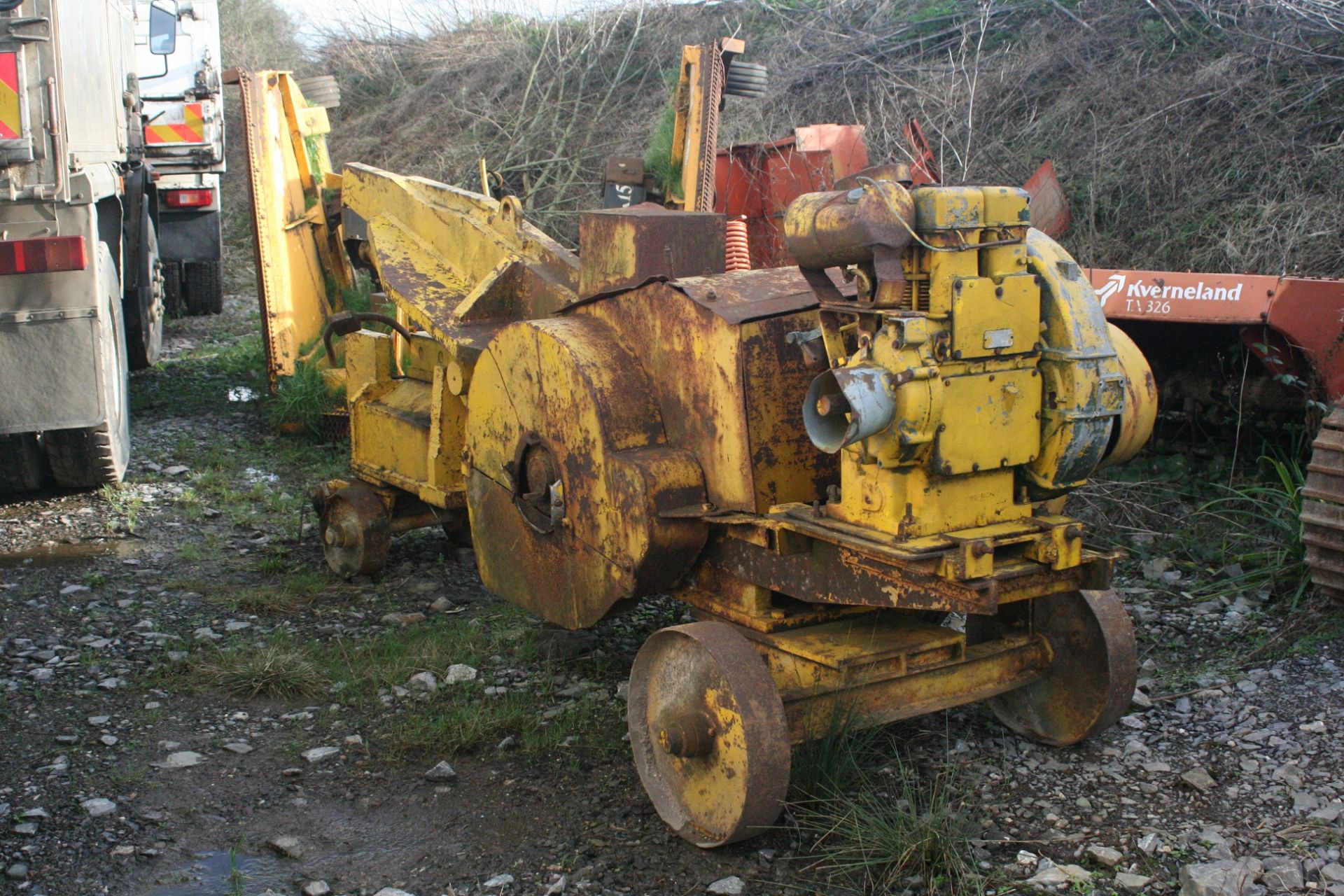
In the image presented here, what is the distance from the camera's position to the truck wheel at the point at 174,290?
9883 millimetres

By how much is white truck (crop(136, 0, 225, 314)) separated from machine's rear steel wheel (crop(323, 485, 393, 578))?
4.60 meters

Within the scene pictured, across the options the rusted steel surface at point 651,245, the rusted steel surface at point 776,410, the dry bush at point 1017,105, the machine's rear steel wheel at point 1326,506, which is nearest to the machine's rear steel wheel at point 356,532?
the rusted steel surface at point 651,245

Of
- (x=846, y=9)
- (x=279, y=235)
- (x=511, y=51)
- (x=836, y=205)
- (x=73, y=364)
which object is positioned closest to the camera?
(x=836, y=205)

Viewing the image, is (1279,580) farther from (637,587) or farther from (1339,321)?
(637,587)

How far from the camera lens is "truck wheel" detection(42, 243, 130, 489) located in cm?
526

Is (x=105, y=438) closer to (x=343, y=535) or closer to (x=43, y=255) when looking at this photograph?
(x=43, y=255)

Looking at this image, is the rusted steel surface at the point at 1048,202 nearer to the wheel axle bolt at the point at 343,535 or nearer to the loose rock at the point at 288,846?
the wheel axle bolt at the point at 343,535

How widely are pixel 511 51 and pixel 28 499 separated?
8943 millimetres

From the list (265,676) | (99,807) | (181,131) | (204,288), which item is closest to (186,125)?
(181,131)

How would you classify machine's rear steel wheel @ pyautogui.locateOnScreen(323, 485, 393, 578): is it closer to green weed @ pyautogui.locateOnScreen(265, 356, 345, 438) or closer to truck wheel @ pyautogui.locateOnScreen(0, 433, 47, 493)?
truck wheel @ pyautogui.locateOnScreen(0, 433, 47, 493)

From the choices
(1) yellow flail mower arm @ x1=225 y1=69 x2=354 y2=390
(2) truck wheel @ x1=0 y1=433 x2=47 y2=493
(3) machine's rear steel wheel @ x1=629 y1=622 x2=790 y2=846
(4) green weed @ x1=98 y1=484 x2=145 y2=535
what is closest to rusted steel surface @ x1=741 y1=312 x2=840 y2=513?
(3) machine's rear steel wheel @ x1=629 y1=622 x2=790 y2=846

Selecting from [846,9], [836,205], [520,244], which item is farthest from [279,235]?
[846,9]

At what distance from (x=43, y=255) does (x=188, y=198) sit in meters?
4.17

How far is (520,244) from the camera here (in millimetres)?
4410
